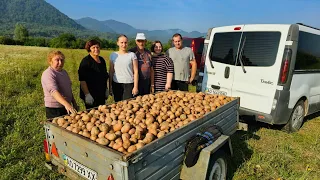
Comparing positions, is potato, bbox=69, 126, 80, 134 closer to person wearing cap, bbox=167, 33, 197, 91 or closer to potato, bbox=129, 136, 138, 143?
potato, bbox=129, 136, 138, 143

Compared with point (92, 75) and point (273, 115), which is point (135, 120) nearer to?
point (92, 75)

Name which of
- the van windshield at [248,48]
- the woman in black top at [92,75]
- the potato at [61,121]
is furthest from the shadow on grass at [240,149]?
the woman in black top at [92,75]

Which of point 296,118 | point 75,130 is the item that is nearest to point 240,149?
point 296,118

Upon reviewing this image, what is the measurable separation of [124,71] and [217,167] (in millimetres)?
2535

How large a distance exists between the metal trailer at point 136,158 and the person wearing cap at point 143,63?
218 centimetres

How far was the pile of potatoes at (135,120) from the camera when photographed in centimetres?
246

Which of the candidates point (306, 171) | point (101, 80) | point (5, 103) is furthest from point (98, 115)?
point (5, 103)

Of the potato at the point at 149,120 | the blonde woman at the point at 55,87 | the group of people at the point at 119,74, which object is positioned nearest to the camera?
the potato at the point at 149,120

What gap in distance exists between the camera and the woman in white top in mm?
4621

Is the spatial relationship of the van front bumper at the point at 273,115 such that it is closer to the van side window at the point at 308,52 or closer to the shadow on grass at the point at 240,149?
the shadow on grass at the point at 240,149

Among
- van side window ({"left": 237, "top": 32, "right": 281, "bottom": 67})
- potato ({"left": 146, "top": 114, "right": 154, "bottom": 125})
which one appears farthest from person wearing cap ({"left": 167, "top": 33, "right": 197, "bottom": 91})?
potato ({"left": 146, "top": 114, "right": 154, "bottom": 125})

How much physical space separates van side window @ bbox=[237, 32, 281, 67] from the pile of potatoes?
1.28 metres

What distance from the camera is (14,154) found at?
4172 millimetres

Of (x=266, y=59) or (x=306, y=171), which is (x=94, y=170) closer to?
(x=306, y=171)
